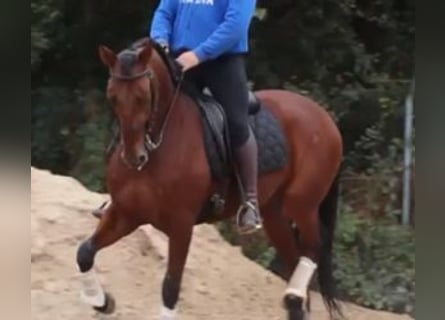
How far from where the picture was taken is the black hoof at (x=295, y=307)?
2.19 m

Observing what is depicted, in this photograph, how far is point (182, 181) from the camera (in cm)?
196

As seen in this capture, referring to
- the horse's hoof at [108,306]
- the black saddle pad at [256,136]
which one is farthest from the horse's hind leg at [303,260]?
the horse's hoof at [108,306]

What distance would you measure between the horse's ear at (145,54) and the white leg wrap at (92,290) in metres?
0.49

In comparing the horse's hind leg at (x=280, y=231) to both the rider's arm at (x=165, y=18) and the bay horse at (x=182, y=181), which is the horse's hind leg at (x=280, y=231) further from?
the rider's arm at (x=165, y=18)

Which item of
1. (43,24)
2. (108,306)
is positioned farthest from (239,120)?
(43,24)

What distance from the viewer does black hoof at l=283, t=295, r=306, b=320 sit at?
219cm

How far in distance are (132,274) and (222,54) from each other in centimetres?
71

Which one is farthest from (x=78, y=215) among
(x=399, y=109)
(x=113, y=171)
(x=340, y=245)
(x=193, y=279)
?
(x=399, y=109)

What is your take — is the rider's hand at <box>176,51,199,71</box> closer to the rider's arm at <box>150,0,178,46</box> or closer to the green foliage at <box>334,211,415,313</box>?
the rider's arm at <box>150,0,178,46</box>

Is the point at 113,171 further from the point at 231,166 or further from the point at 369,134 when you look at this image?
the point at 369,134

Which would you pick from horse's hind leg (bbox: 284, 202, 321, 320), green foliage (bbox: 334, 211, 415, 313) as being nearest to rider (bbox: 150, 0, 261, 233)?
horse's hind leg (bbox: 284, 202, 321, 320)

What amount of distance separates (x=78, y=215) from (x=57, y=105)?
420 mm

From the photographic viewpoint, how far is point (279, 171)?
2.17m

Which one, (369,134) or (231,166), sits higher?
(231,166)
